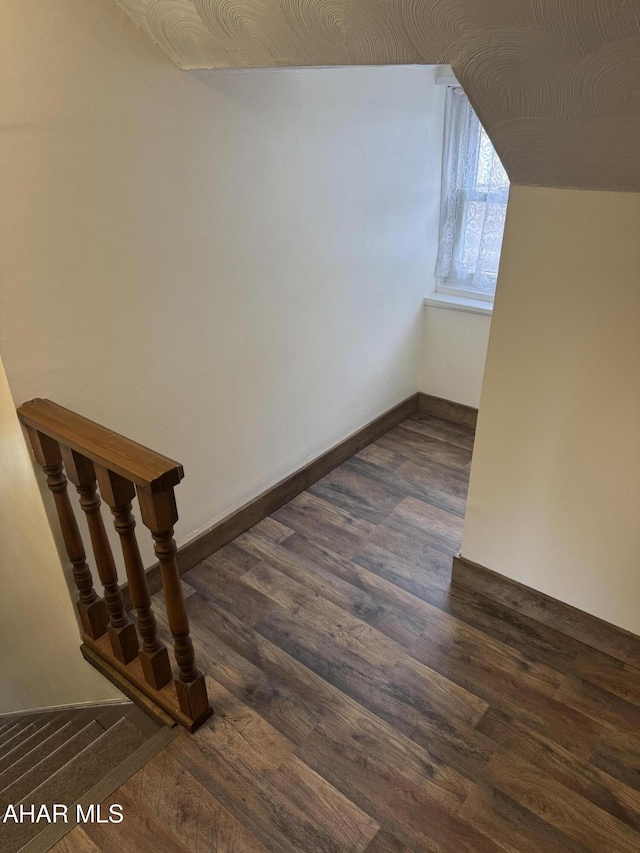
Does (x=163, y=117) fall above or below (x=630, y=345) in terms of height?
above

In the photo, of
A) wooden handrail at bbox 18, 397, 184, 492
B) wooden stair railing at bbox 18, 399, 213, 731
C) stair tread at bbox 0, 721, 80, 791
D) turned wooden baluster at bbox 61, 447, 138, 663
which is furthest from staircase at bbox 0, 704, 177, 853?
wooden handrail at bbox 18, 397, 184, 492

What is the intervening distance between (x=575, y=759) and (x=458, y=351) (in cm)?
195

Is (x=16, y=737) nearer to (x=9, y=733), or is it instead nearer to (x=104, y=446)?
(x=9, y=733)

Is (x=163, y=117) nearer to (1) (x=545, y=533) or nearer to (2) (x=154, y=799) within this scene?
(1) (x=545, y=533)

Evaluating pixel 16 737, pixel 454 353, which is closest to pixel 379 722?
pixel 16 737

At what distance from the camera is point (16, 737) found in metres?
2.13

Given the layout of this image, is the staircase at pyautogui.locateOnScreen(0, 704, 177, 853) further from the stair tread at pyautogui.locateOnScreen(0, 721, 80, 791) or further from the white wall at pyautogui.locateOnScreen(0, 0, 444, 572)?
the white wall at pyautogui.locateOnScreen(0, 0, 444, 572)

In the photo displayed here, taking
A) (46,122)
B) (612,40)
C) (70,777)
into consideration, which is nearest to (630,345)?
(612,40)

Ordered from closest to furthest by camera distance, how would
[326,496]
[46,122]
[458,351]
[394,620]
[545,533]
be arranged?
[46,122]
[545,533]
[394,620]
[326,496]
[458,351]

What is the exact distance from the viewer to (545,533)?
1.88m

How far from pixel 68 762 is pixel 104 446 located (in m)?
1.00

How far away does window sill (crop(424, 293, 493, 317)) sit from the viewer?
2.89 meters

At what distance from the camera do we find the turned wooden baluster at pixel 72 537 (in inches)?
60.9

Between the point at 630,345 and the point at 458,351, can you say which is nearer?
the point at 630,345
